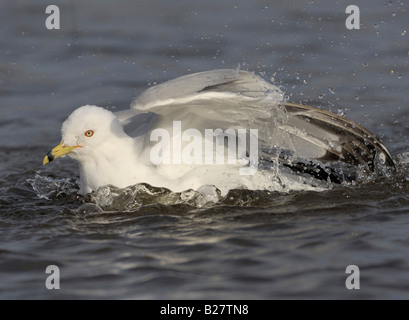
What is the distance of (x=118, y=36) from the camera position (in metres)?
11.6

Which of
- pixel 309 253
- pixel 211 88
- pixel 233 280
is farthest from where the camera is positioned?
pixel 211 88

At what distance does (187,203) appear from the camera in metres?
6.32

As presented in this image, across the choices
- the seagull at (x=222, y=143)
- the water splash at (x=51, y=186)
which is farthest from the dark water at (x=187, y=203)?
the seagull at (x=222, y=143)

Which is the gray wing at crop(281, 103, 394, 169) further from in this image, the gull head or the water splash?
the water splash

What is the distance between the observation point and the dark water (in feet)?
16.5

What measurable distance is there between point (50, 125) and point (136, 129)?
109 inches

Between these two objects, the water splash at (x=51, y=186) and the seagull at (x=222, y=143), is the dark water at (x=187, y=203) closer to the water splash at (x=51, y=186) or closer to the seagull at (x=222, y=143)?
the water splash at (x=51, y=186)

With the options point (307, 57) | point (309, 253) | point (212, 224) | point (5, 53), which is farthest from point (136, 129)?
point (5, 53)

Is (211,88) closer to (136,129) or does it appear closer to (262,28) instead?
(136,129)

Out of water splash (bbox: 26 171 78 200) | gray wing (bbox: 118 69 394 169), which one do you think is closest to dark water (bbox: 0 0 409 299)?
water splash (bbox: 26 171 78 200)

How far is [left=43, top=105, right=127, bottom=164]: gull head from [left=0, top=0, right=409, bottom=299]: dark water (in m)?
0.42

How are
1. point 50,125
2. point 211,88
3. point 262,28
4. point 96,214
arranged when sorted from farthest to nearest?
point 262,28 → point 50,125 → point 96,214 → point 211,88

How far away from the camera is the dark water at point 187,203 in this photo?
503 cm

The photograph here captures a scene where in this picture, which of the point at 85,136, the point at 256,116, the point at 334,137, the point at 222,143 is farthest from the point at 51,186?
the point at 334,137
